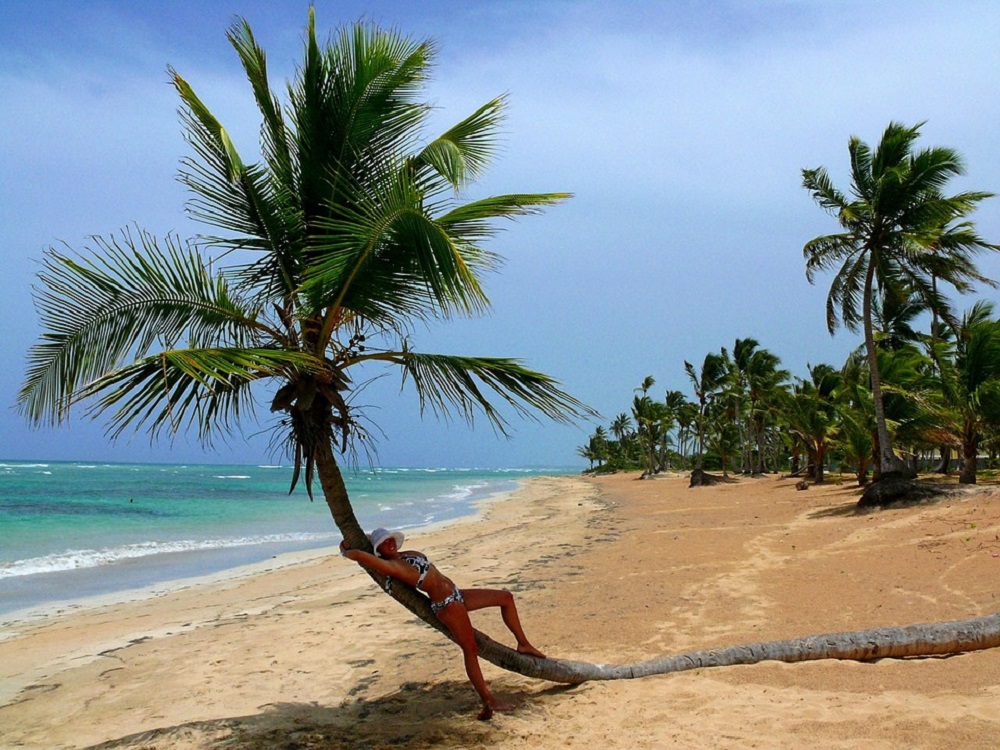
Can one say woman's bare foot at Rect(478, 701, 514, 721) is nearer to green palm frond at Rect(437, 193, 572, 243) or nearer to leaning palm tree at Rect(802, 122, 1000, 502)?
green palm frond at Rect(437, 193, 572, 243)

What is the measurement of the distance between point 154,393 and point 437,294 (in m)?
1.83

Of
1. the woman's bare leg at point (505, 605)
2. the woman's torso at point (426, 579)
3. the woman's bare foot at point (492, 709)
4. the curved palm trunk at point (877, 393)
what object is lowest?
the woman's bare foot at point (492, 709)

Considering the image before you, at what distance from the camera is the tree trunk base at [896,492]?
1435cm

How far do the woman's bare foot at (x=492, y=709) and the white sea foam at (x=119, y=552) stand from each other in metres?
12.8

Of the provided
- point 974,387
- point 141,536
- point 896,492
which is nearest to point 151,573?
point 141,536

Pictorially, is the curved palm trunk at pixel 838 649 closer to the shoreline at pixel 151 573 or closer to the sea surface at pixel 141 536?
the sea surface at pixel 141 536

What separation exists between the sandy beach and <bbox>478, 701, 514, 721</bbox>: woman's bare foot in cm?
8

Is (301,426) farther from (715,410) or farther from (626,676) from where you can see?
(715,410)

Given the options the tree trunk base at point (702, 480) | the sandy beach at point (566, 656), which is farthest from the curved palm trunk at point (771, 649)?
the tree trunk base at point (702, 480)

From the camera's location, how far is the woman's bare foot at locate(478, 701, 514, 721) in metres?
4.66

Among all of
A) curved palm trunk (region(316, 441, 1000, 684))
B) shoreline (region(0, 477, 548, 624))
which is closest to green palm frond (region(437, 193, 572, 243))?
curved palm trunk (region(316, 441, 1000, 684))

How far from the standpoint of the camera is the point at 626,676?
5348 millimetres

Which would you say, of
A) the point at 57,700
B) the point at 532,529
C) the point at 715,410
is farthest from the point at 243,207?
the point at 715,410

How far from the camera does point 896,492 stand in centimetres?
1473
